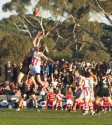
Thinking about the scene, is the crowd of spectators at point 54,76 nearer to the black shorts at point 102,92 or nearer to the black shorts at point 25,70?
the black shorts at point 102,92

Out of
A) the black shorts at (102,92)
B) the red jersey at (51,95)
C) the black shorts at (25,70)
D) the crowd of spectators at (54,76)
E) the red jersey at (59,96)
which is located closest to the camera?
the black shorts at (25,70)

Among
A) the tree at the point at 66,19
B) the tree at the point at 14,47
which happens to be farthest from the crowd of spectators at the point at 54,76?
the tree at the point at 14,47

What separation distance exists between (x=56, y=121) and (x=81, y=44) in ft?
266

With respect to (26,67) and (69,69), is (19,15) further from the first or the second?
(26,67)

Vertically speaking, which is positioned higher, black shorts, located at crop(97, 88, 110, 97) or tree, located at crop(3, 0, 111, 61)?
tree, located at crop(3, 0, 111, 61)

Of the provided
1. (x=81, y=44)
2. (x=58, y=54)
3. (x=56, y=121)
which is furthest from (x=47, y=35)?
(x=56, y=121)

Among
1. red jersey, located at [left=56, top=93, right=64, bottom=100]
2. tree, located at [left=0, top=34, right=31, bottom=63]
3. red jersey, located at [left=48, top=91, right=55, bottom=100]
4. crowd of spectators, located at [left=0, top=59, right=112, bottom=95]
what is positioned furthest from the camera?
tree, located at [left=0, top=34, right=31, bottom=63]

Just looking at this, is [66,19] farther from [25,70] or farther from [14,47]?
[25,70]

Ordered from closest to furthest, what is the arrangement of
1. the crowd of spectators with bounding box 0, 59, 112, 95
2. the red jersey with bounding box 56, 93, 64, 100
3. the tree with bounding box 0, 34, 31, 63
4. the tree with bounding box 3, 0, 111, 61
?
the red jersey with bounding box 56, 93, 64, 100 → the crowd of spectators with bounding box 0, 59, 112, 95 → the tree with bounding box 3, 0, 111, 61 → the tree with bounding box 0, 34, 31, 63

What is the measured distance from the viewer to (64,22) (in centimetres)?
7956

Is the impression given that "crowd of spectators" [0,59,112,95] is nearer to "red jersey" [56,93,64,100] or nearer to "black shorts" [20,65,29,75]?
"red jersey" [56,93,64,100]

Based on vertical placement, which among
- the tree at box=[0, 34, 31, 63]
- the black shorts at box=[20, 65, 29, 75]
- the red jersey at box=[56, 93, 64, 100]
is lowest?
the red jersey at box=[56, 93, 64, 100]

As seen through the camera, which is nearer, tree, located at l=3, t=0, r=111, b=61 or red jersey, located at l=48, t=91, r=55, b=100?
red jersey, located at l=48, t=91, r=55, b=100

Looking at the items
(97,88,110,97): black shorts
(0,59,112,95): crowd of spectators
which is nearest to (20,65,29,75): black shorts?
(97,88,110,97): black shorts
